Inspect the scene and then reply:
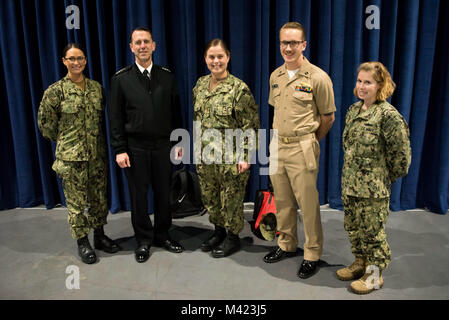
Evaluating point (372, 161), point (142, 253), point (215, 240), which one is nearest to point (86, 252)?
point (142, 253)

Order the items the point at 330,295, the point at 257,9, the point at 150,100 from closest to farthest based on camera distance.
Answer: the point at 330,295 < the point at 150,100 < the point at 257,9

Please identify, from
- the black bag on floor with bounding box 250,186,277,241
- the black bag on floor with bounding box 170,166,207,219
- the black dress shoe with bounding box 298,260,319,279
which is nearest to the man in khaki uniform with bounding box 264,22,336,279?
the black dress shoe with bounding box 298,260,319,279

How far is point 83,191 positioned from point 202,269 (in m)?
0.98

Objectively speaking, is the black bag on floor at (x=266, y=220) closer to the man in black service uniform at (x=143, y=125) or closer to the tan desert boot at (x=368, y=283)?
the man in black service uniform at (x=143, y=125)

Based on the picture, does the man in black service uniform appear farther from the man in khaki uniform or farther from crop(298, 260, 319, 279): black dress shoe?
crop(298, 260, 319, 279): black dress shoe

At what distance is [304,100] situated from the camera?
241cm

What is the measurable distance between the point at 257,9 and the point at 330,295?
2.34 m

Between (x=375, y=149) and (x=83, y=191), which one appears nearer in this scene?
(x=375, y=149)

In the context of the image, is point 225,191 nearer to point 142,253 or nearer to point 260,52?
point 142,253

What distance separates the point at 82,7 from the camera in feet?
11.5

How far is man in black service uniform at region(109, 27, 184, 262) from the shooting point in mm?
2664

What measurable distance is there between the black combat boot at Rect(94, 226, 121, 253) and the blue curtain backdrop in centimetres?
75

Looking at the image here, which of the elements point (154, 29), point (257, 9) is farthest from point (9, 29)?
point (257, 9)

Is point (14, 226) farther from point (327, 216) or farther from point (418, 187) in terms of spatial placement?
point (418, 187)
